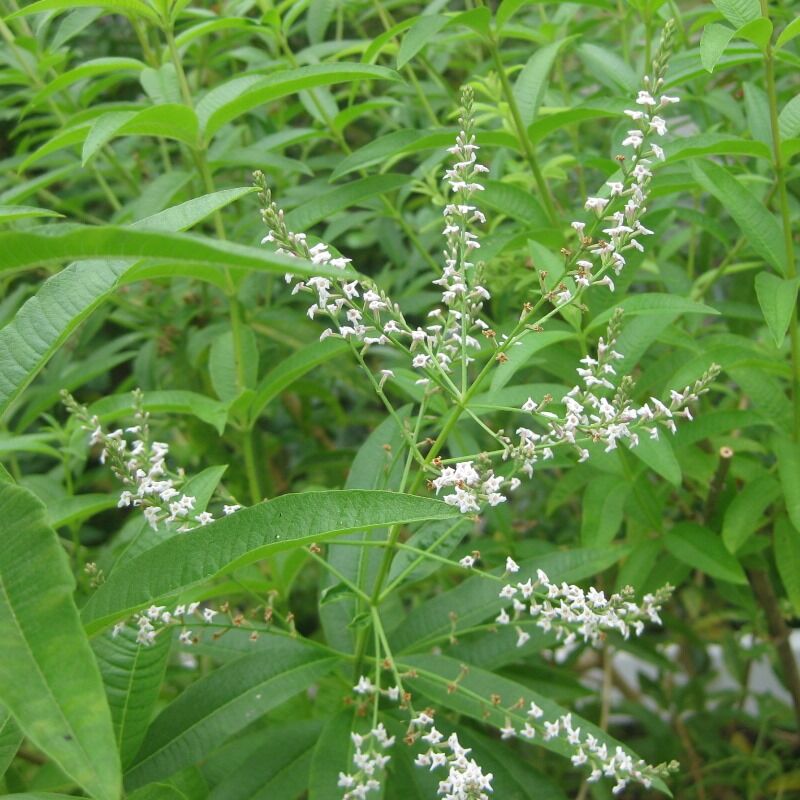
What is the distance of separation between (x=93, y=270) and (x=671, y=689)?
79.7 inches

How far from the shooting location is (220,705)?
134cm

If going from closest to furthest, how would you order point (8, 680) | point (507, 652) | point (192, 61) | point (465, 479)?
point (8, 680) → point (465, 479) → point (507, 652) → point (192, 61)

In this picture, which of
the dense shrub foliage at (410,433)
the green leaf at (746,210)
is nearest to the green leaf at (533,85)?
the dense shrub foliage at (410,433)

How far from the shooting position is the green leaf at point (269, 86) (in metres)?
1.47

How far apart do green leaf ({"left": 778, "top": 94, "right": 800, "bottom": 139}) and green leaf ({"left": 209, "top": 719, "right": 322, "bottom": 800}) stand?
43.2 inches

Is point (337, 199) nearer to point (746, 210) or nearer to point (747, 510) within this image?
point (746, 210)

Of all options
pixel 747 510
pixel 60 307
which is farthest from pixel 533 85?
pixel 60 307

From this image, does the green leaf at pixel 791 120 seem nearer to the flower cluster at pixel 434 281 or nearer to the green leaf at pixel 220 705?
the flower cluster at pixel 434 281

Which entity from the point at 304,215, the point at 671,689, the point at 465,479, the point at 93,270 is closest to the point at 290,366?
the point at 304,215

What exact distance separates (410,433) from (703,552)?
2.04ft

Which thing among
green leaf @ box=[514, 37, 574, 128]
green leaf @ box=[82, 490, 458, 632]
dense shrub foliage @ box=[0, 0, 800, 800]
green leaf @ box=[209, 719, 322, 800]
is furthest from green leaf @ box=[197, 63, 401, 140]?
green leaf @ box=[209, 719, 322, 800]

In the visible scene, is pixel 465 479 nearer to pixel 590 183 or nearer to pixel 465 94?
pixel 465 94

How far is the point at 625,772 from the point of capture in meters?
1.20

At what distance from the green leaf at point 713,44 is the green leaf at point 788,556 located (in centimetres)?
73
